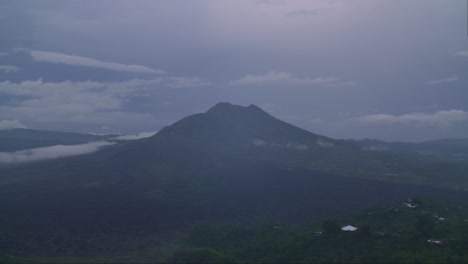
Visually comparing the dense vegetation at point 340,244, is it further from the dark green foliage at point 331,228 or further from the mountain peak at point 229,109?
the mountain peak at point 229,109

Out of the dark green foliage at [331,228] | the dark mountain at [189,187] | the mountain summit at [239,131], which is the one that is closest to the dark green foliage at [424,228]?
the dark green foliage at [331,228]

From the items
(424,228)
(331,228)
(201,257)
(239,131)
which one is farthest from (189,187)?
(239,131)

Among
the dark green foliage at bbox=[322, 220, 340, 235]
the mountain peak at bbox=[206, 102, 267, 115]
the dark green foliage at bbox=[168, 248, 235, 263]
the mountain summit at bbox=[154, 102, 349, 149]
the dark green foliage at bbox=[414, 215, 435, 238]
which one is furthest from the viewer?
the mountain peak at bbox=[206, 102, 267, 115]

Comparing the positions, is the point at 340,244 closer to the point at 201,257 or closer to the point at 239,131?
the point at 201,257

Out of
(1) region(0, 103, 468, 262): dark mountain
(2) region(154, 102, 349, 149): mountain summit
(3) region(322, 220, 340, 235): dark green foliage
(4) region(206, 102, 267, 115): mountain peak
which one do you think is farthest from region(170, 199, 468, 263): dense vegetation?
(4) region(206, 102, 267, 115): mountain peak

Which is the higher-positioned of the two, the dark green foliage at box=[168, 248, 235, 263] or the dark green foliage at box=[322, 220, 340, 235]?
the dark green foliage at box=[322, 220, 340, 235]

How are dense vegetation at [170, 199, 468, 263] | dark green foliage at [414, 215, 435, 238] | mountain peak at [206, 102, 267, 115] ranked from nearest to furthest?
dense vegetation at [170, 199, 468, 263] → dark green foliage at [414, 215, 435, 238] → mountain peak at [206, 102, 267, 115]

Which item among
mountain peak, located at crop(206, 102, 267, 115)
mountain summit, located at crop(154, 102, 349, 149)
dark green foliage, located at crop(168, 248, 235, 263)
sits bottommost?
dark green foliage, located at crop(168, 248, 235, 263)

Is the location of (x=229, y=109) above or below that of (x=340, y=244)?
above

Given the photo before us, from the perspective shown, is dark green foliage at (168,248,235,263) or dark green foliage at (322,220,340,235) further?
dark green foliage at (322,220,340,235)

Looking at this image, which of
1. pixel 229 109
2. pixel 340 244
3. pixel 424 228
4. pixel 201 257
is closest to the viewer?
pixel 201 257

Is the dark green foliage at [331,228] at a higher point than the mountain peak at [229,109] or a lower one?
lower

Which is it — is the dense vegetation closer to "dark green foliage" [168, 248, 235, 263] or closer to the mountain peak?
"dark green foliage" [168, 248, 235, 263]
